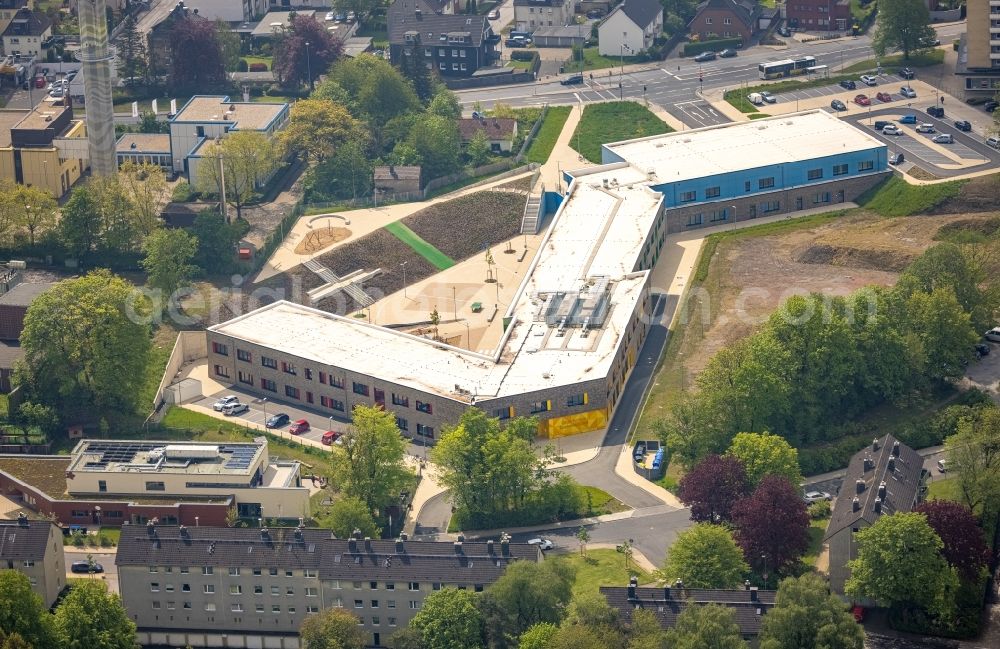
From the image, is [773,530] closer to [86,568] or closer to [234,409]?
[86,568]

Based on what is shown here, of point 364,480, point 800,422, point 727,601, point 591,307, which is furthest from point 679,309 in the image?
point 727,601

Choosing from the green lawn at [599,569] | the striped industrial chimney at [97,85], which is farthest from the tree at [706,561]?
the striped industrial chimney at [97,85]

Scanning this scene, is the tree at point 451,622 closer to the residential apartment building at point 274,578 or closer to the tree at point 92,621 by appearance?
the residential apartment building at point 274,578

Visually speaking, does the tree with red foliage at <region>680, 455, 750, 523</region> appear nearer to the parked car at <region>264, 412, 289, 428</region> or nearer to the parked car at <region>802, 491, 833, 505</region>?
the parked car at <region>802, 491, 833, 505</region>

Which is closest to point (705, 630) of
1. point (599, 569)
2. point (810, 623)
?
point (810, 623)

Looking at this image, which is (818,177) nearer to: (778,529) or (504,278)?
(504,278)

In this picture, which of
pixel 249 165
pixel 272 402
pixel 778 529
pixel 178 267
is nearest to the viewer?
A: pixel 778 529
